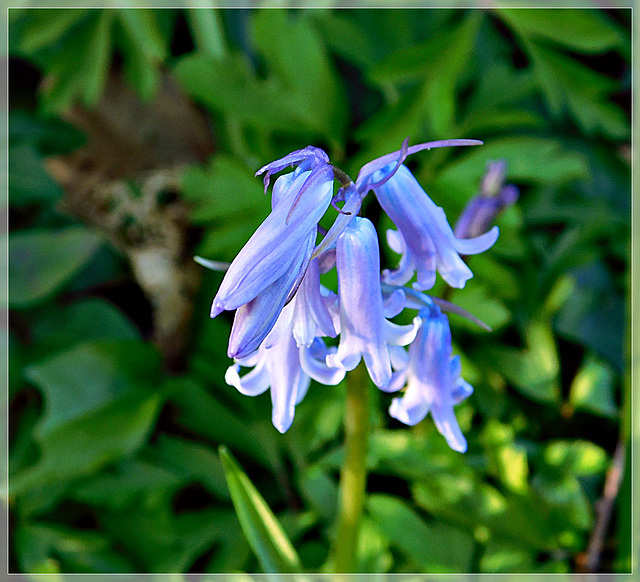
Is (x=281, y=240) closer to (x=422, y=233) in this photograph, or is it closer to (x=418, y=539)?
(x=422, y=233)

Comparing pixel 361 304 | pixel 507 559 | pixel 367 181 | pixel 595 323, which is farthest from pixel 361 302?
pixel 595 323

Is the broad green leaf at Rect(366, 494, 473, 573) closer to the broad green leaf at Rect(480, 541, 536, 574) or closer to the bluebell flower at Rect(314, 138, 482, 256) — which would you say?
the broad green leaf at Rect(480, 541, 536, 574)

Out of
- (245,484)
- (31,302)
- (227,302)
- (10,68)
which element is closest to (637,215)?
(245,484)

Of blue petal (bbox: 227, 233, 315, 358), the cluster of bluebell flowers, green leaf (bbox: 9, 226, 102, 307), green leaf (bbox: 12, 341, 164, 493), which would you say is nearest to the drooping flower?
the cluster of bluebell flowers

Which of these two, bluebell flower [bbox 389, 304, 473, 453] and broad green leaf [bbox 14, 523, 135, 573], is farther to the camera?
broad green leaf [bbox 14, 523, 135, 573]

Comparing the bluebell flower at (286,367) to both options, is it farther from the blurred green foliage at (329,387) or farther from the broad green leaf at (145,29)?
the broad green leaf at (145,29)

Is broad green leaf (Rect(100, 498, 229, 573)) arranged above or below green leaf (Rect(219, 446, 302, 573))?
below
